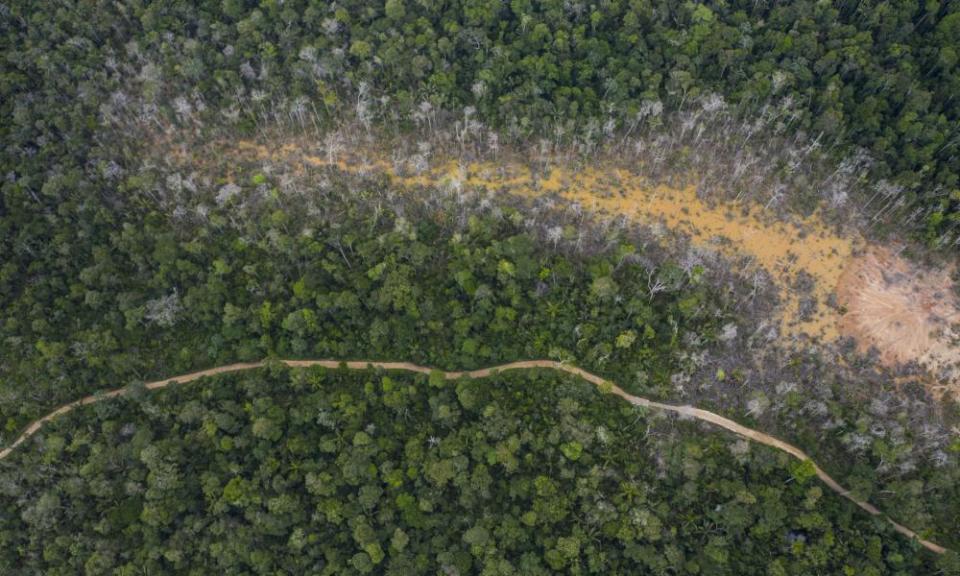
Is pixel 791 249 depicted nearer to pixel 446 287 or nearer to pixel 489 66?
pixel 446 287

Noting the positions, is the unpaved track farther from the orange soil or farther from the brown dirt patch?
the brown dirt patch

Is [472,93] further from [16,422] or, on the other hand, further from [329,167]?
[16,422]

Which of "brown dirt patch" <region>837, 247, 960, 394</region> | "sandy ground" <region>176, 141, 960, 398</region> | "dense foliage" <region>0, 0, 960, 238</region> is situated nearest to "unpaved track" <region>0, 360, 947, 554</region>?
"sandy ground" <region>176, 141, 960, 398</region>

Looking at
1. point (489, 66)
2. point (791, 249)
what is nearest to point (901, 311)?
point (791, 249)

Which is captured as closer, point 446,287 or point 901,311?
point 901,311

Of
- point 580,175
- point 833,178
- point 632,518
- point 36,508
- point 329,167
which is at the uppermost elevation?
point 833,178

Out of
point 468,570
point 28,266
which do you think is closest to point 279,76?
point 28,266

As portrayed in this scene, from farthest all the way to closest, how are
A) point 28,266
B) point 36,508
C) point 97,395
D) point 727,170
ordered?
1. point 727,170
2. point 28,266
3. point 97,395
4. point 36,508
